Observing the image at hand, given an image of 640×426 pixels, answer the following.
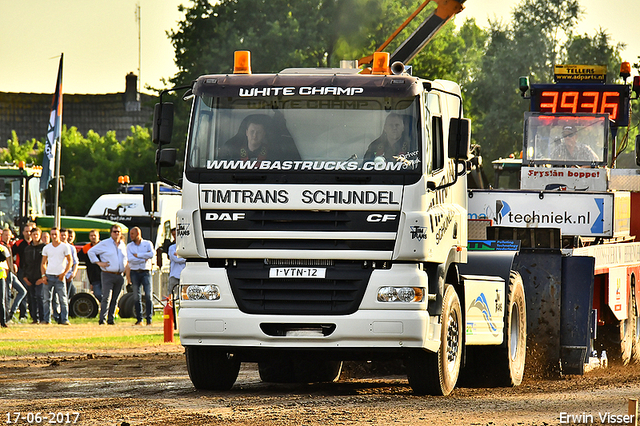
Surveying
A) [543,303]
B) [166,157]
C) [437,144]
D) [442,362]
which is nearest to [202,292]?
[166,157]

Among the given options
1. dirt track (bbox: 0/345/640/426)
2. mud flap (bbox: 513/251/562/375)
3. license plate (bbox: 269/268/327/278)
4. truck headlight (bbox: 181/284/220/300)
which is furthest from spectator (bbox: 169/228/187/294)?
license plate (bbox: 269/268/327/278)

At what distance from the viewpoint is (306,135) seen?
10.8 m

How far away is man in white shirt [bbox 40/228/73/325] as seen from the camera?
24062 mm

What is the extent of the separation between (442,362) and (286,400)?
1.51 m

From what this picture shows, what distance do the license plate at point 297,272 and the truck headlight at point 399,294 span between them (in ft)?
1.77

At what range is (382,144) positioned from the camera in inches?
419

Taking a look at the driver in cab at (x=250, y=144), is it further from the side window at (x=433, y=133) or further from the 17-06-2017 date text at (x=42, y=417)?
the 17-06-2017 date text at (x=42, y=417)

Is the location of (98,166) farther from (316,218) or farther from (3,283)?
(316,218)

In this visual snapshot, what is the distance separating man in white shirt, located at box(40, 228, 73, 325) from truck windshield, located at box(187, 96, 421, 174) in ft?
45.6

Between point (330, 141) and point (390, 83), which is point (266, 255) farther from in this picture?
point (390, 83)

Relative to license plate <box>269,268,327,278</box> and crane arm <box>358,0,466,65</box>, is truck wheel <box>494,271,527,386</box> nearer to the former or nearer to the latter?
license plate <box>269,268,327,278</box>

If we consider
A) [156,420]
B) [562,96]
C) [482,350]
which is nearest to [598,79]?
[562,96]

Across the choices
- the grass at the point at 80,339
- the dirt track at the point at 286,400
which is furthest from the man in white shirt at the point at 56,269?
the dirt track at the point at 286,400

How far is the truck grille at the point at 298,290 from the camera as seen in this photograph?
417 inches
